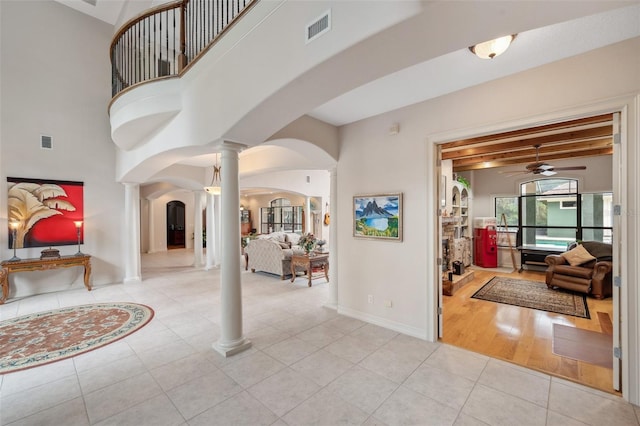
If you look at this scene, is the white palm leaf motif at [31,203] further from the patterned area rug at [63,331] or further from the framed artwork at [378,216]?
the framed artwork at [378,216]

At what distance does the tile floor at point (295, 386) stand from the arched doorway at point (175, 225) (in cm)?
1078

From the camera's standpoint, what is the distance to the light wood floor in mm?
2658

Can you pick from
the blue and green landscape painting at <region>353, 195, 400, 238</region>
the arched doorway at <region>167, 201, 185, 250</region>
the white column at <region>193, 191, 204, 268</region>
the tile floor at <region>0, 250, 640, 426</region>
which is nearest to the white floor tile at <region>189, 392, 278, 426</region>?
the tile floor at <region>0, 250, 640, 426</region>

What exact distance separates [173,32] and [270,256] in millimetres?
5343

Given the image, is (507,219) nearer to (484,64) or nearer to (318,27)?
(484,64)

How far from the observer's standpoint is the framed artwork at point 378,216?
11.5 ft

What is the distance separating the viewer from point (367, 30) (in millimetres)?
1500

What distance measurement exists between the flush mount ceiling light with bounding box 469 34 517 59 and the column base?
3596 mm

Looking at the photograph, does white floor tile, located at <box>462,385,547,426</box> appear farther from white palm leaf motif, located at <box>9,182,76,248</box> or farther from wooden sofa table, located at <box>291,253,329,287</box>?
white palm leaf motif, located at <box>9,182,76,248</box>

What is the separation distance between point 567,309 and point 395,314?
3.05 metres

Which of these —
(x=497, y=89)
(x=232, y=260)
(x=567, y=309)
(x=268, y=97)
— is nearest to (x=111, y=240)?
(x=232, y=260)

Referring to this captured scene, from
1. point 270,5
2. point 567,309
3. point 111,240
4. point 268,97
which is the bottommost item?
point 567,309

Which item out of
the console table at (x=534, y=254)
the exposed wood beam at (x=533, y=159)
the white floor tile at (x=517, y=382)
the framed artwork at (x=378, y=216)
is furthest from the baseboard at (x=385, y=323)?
the console table at (x=534, y=254)

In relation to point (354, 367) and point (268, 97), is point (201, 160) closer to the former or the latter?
point (268, 97)
